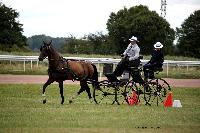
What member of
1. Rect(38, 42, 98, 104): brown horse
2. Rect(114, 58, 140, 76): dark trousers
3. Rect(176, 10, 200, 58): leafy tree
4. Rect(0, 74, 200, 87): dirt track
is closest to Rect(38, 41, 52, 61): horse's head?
Rect(38, 42, 98, 104): brown horse

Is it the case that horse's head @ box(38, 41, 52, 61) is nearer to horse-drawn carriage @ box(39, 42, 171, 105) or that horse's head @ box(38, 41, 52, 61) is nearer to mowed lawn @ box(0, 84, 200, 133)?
horse-drawn carriage @ box(39, 42, 171, 105)

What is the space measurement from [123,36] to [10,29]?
16846mm

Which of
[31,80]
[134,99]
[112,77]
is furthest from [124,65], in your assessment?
[31,80]

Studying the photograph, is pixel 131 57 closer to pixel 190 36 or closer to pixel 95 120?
pixel 95 120

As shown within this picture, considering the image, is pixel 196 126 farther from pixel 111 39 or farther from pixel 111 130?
pixel 111 39

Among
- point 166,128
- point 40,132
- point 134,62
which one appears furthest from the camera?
point 134,62

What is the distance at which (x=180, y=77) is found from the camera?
36500 mm

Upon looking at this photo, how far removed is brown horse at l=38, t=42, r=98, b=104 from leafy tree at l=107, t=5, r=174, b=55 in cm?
6216

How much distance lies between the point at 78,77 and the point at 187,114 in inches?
208

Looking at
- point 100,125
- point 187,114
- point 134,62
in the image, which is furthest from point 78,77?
point 100,125

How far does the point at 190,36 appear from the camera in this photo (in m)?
96.8

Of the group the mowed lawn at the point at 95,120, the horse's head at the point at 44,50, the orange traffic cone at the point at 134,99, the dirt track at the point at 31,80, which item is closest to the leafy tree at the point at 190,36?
the dirt track at the point at 31,80

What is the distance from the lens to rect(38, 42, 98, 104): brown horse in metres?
19.1

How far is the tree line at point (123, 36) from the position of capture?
8406cm
